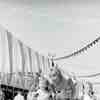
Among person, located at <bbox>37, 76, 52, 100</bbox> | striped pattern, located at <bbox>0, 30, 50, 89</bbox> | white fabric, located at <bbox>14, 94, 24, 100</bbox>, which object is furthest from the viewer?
striped pattern, located at <bbox>0, 30, 50, 89</bbox>

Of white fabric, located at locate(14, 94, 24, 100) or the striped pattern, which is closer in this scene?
white fabric, located at locate(14, 94, 24, 100)

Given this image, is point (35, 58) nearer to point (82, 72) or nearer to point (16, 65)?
point (16, 65)

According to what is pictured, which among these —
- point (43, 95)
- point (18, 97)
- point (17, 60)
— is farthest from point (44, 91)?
point (17, 60)

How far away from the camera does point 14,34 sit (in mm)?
2826

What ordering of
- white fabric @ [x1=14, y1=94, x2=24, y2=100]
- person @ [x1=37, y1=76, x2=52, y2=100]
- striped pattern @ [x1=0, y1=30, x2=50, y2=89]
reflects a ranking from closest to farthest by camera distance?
person @ [x1=37, y1=76, x2=52, y2=100]
white fabric @ [x1=14, y1=94, x2=24, y2=100]
striped pattern @ [x1=0, y1=30, x2=50, y2=89]

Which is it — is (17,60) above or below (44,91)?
above

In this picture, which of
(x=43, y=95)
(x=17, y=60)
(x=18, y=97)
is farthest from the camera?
(x=17, y=60)

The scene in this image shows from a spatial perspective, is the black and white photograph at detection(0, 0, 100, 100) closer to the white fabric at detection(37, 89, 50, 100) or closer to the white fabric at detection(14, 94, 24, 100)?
the white fabric at detection(14, 94, 24, 100)

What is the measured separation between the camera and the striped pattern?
108 inches

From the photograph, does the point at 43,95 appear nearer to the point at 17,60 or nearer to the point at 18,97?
the point at 18,97

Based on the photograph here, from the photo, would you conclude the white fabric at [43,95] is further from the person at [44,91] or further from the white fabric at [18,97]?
the white fabric at [18,97]

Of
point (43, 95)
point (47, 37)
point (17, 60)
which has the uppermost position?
point (47, 37)

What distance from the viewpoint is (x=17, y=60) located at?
2836 millimetres

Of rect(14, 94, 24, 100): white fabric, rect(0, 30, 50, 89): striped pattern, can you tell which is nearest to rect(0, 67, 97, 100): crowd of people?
rect(14, 94, 24, 100): white fabric
